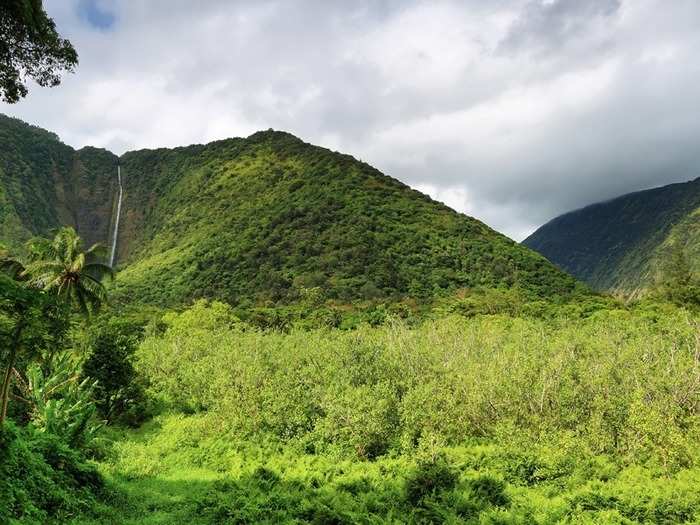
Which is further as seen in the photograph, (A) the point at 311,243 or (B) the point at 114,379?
(A) the point at 311,243

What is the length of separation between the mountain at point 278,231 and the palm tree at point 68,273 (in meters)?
47.8

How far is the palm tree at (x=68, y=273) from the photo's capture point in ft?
118

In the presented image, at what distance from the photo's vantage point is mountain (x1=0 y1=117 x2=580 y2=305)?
91.6m

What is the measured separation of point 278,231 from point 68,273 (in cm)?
7131

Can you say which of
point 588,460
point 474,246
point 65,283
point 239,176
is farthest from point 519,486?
point 239,176

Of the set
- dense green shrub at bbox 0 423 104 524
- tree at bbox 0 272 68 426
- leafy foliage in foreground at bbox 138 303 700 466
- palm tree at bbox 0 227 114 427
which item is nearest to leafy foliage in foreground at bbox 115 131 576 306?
leafy foliage in foreground at bbox 138 303 700 466

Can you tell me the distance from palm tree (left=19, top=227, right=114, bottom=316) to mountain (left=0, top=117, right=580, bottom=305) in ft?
157

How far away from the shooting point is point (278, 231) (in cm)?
10712

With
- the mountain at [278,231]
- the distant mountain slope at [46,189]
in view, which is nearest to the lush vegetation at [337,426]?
the mountain at [278,231]

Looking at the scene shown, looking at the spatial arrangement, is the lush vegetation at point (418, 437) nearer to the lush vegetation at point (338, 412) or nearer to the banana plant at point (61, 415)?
the lush vegetation at point (338, 412)

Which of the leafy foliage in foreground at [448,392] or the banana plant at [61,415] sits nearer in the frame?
the banana plant at [61,415]

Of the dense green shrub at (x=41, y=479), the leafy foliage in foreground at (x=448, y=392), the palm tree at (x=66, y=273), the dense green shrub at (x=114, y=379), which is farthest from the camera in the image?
the palm tree at (x=66, y=273)

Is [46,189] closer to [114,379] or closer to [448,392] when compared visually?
[114,379]

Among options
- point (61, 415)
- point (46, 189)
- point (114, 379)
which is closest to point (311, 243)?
point (114, 379)
